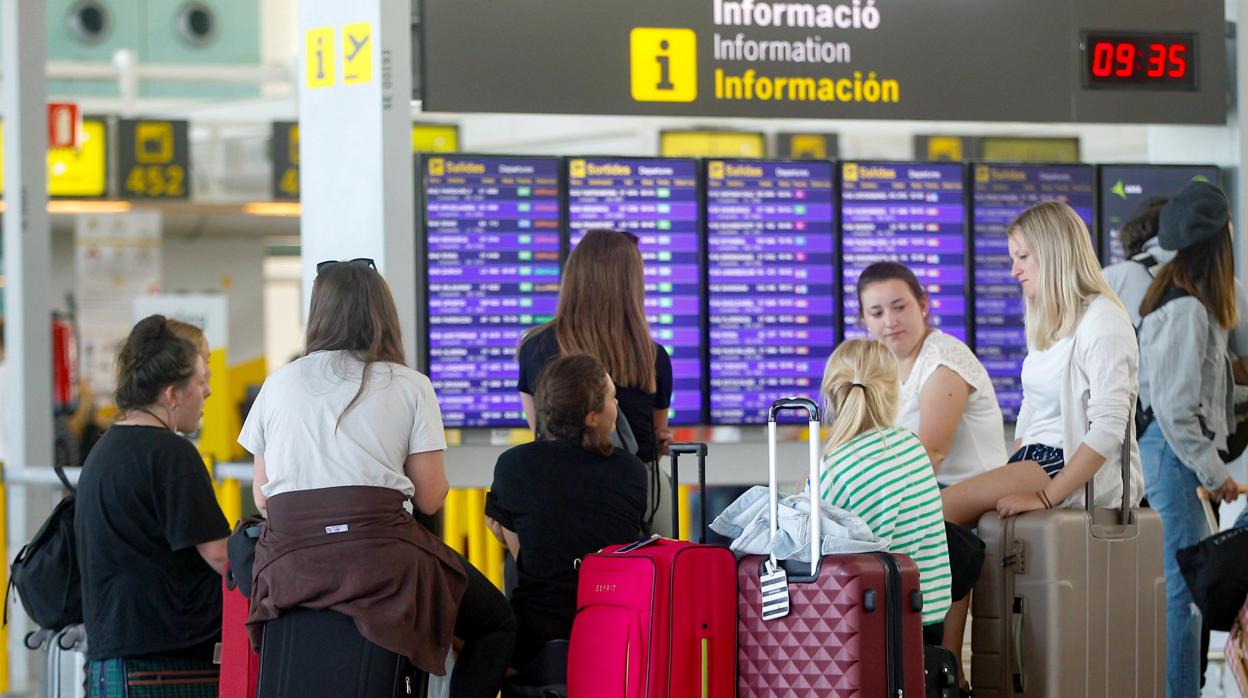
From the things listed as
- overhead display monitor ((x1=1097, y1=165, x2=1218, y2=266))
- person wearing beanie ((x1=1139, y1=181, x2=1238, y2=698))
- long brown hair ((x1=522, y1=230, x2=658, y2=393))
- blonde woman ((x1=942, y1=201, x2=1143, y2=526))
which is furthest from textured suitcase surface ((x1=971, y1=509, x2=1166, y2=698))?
overhead display monitor ((x1=1097, y1=165, x2=1218, y2=266))

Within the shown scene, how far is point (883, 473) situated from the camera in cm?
410

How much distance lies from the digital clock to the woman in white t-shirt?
6.15ft

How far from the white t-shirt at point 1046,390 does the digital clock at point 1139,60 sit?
7.26 ft

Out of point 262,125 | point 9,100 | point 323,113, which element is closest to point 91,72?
point 262,125

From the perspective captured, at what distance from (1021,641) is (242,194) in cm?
1207

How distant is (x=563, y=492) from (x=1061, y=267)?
1594 millimetres

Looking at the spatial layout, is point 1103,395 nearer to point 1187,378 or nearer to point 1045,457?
point 1045,457

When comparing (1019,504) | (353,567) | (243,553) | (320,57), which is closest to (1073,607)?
(1019,504)

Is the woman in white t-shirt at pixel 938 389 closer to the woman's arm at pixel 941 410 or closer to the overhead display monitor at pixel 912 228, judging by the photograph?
the woman's arm at pixel 941 410

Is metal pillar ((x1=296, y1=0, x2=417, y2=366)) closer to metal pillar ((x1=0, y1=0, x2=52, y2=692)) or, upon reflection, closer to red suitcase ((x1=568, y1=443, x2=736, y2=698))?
metal pillar ((x1=0, y1=0, x2=52, y2=692))

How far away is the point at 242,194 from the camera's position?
15.2m

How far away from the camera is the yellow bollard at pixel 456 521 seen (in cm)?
642

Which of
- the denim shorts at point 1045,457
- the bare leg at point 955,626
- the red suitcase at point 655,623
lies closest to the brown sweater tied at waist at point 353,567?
the red suitcase at point 655,623

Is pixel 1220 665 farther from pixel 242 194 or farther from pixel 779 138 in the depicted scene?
pixel 242 194
